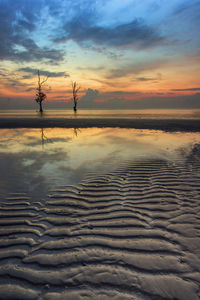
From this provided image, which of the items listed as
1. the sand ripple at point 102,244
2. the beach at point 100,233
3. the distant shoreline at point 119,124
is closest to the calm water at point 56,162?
the beach at point 100,233

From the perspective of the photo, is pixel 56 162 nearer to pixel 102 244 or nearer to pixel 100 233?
pixel 100 233

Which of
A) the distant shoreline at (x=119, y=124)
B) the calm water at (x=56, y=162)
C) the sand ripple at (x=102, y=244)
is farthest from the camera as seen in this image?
the distant shoreline at (x=119, y=124)

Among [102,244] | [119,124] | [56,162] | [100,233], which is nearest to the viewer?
[102,244]

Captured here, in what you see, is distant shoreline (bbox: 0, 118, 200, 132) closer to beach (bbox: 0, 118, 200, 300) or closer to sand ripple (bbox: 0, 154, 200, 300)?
beach (bbox: 0, 118, 200, 300)

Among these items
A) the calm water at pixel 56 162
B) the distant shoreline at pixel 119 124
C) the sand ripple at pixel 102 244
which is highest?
the distant shoreline at pixel 119 124

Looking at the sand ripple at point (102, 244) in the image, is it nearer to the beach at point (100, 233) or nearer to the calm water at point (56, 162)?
the beach at point (100, 233)

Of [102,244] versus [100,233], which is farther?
[100,233]

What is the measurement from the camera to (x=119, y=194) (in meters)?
4.38

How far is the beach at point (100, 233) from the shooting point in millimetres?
2035

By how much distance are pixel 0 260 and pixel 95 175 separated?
3.50 metres

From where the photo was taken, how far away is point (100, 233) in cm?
289

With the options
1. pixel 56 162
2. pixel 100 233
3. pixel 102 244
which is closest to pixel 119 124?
pixel 56 162

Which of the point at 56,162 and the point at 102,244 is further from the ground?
the point at 56,162

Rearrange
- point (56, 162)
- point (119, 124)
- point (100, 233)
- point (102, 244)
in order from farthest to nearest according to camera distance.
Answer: point (119, 124) < point (56, 162) < point (100, 233) < point (102, 244)
